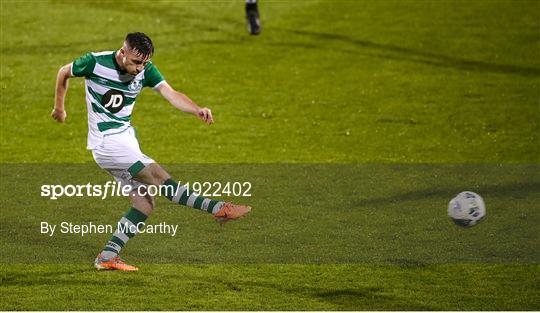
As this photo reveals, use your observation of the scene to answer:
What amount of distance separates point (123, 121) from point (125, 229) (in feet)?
3.52

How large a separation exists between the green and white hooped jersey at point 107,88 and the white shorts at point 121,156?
7cm

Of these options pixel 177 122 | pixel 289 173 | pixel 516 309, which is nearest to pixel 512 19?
pixel 177 122

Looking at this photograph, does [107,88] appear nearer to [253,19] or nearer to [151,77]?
[151,77]

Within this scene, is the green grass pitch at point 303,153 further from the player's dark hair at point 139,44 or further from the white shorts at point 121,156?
the player's dark hair at point 139,44

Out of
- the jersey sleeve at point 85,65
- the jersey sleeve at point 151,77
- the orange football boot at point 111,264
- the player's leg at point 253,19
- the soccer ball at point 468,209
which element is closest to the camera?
the jersey sleeve at point 85,65

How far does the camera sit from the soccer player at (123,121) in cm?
1070

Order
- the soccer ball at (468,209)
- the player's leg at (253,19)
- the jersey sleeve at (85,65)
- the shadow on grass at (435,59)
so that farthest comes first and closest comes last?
the player's leg at (253,19), the shadow on grass at (435,59), the soccer ball at (468,209), the jersey sleeve at (85,65)

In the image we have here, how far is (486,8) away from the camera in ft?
91.6

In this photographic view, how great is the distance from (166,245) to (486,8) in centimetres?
1731

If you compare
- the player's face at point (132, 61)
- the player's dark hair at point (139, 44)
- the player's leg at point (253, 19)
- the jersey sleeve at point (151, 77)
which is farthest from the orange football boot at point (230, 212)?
the player's leg at point (253, 19)

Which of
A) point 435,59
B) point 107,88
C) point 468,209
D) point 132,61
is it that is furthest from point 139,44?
point 435,59

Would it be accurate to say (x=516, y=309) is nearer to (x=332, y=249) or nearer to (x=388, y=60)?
(x=332, y=249)

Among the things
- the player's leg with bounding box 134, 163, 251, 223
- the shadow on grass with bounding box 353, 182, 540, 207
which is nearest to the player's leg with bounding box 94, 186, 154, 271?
the player's leg with bounding box 134, 163, 251, 223

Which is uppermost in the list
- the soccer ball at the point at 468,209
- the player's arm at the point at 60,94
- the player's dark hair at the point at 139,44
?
the soccer ball at the point at 468,209
